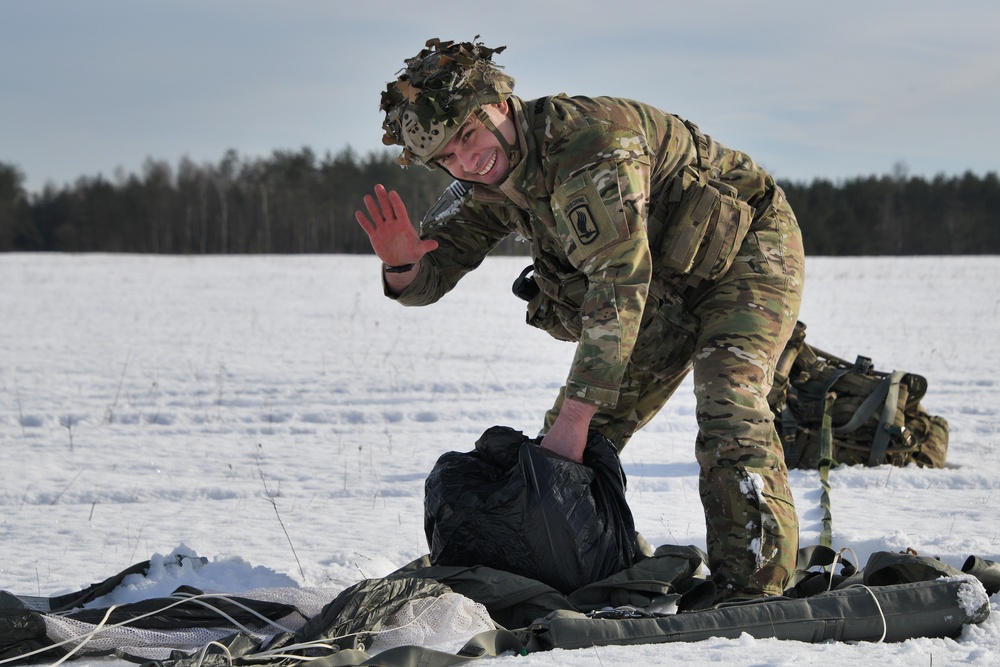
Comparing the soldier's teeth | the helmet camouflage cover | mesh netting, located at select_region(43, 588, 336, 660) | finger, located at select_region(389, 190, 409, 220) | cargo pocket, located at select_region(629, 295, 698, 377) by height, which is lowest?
mesh netting, located at select_region(43, 588, 336, 660)

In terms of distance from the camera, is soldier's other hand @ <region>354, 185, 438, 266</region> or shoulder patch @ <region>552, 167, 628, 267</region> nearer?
→ shoulder patch @ <region>552, 167, 628, 267</region>

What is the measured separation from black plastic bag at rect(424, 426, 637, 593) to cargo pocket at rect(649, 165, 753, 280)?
0.81m

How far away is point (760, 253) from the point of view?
3.66 m

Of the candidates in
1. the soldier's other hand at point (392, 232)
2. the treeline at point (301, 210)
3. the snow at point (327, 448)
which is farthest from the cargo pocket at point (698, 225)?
the treeline at point (301, 210)

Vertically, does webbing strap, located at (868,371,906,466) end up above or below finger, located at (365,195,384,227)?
below

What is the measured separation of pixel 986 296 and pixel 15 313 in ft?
62.7

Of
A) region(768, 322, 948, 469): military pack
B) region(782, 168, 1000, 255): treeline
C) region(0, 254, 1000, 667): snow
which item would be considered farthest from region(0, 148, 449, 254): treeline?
region(768, 322, 948, 469): military pack

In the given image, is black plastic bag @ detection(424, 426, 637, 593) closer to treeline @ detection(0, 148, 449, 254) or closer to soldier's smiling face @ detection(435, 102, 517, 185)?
soldier's smiling face @ detection(435, 102, 517, 185)

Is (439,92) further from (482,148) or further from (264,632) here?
(264,632)

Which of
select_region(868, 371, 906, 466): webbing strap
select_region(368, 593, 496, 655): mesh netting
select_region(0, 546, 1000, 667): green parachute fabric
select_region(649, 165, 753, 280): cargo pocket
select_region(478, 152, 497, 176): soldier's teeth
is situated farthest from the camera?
select_region(868, 371, 906, 466): webbing strap

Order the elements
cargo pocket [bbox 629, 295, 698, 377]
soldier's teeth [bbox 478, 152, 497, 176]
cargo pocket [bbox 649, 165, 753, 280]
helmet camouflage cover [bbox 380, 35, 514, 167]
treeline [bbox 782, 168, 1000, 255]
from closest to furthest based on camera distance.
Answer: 1. helmet camouflage cover [bbox 380, 35, 514, 167]
2. soldier's teeth [bbox 478, 152, 497, 176]
3. cargo pocket [bbox 649, 165, 753, 280]
4. cargo pocket [bbox 629, 295, 698, 377]
5. treeline [bbox 782, 168, 1000, 255]

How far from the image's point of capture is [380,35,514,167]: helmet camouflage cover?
326 centimetres

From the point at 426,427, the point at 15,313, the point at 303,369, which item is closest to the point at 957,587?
the point at 426,427

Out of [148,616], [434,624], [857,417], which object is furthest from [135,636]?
[857,417]
